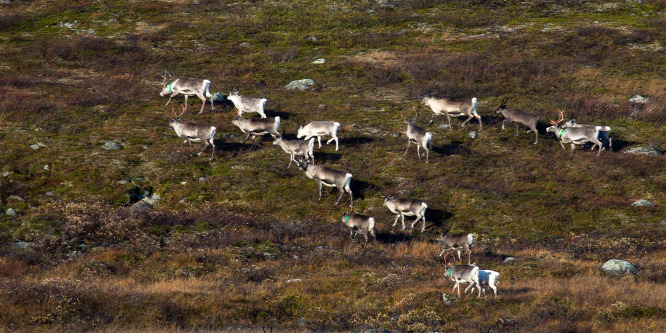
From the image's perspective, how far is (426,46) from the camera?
151 ft

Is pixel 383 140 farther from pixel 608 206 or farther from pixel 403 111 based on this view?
pixel 608 206

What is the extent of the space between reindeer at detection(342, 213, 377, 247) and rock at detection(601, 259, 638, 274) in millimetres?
7991

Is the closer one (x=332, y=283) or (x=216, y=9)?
(x=332, y=283)

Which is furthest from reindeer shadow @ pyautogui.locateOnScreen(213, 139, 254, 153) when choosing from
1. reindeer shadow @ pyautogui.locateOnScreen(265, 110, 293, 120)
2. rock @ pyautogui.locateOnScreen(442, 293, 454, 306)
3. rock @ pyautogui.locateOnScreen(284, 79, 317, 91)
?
rock @ pyautogui.locateOnScreen(442, 293, 454, 306)

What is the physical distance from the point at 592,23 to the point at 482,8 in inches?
434

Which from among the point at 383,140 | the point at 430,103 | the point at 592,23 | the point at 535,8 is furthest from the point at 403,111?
the point at 535,8

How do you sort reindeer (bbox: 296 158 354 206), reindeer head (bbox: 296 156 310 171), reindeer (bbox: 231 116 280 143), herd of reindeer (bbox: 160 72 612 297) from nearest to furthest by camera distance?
herd of reindeer (bbox: 160 72 612 297) < reindeer (bbox: 296 158 354 206) < reindeer head (bbox: 296 156 310 171) < reindeer (bbox: 231 116 280 143)

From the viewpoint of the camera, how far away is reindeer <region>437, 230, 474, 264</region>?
1900 centimetres

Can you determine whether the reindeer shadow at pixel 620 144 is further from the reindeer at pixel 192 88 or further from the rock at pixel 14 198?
the rock at pixel 14 198

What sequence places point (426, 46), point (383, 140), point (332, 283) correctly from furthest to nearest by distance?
point (426, 46) → point (383, 140) → point (332, 283)

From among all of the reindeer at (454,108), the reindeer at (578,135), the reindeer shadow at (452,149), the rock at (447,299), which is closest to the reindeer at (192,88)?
the reindeer at (454,108)

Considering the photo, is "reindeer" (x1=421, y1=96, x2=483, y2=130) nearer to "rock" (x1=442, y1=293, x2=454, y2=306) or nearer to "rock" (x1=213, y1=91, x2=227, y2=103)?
"rock" (x1=213, y1=91, x2=227, y2=103)

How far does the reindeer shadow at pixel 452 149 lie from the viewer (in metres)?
27.8

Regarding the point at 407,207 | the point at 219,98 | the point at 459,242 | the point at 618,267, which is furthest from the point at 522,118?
the point at 219,98
